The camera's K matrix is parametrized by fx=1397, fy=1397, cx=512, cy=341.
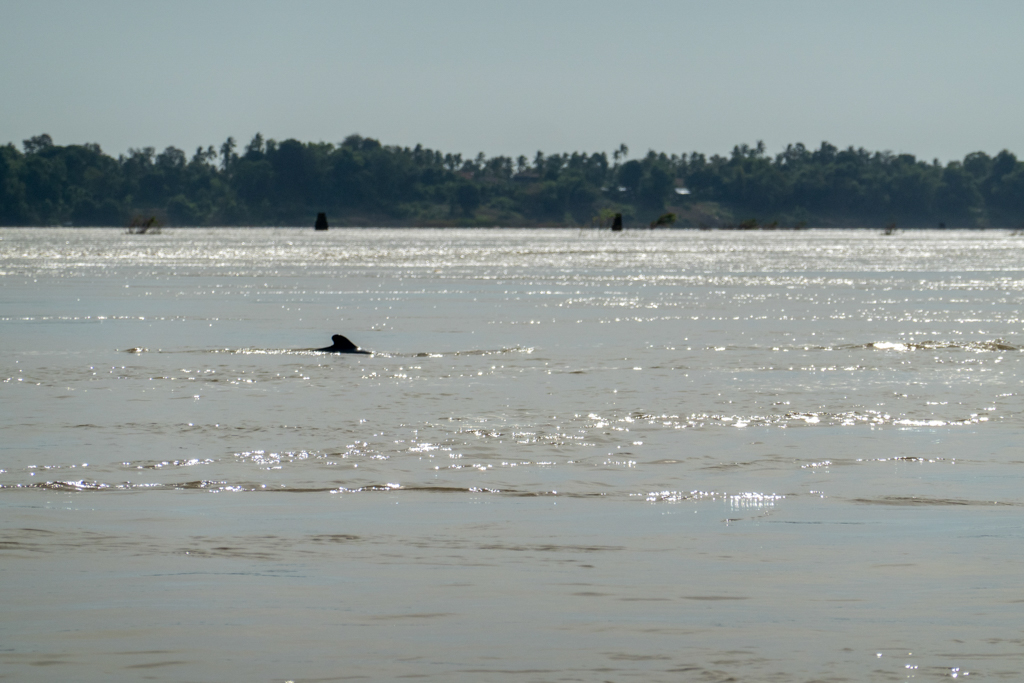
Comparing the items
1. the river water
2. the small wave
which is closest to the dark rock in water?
the river water

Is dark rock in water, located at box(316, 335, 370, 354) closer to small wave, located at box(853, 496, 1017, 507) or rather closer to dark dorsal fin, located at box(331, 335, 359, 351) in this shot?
dark dorsal fin, located at box(331, 335, 359, 351)

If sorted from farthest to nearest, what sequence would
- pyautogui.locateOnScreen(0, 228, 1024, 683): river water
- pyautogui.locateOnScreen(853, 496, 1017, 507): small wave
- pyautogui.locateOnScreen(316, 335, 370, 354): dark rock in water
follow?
pyautogui.locateOnScreen(316, 335, 370, 354): dark rock in water → pyautogui.locateOnScreen(853, 496, 1017, 507): small wave → pyautogui.locateOnScreen(0, 228, 1024, 683): river water

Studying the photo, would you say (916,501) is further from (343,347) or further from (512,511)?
(343,347)

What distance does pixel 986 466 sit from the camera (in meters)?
11.9

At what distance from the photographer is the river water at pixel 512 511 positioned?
692cm

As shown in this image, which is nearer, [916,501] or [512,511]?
[512,511]

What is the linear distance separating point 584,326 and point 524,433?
1453 centimetres

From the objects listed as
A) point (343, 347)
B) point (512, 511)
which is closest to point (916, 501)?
point (512, 511)

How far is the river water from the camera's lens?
6.92m

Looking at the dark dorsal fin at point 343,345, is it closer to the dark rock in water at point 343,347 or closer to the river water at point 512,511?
the dark rock in water at point 343,347

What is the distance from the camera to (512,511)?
10.1m

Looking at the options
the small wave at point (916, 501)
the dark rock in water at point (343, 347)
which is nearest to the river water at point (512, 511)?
the small wave at point (916, 501)

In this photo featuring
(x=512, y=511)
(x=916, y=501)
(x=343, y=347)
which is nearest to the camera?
(x=512, y=511)

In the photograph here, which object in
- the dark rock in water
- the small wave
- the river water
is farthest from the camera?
the dark rock in water
